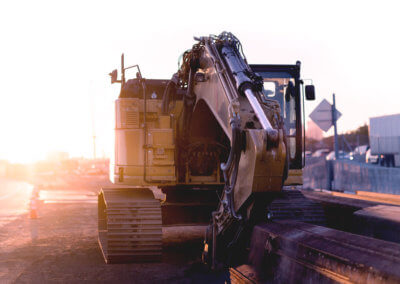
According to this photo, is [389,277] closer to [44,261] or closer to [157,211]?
[157,211]

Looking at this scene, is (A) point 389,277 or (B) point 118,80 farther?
(B) point 118,80

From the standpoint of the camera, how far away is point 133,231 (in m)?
7.84

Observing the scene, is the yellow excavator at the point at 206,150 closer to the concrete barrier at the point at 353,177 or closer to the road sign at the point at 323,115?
the road sign at the point at 323,115

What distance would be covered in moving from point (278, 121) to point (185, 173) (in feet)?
12.0

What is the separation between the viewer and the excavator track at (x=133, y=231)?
7.70m

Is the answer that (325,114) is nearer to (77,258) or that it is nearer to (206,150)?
(206,150)

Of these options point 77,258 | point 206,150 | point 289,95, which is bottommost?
point 77,258

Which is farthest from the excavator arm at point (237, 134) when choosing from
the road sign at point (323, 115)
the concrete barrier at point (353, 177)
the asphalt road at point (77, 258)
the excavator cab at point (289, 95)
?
the concrete barrier at point (353, 177)

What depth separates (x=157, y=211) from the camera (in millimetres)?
8070

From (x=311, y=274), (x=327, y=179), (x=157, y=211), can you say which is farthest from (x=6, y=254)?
(x=327, y=179)

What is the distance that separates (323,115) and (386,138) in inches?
980

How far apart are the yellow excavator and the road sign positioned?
24.6 ft

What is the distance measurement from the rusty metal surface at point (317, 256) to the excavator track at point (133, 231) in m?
2.87

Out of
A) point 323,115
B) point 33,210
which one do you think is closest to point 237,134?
point 33,210
